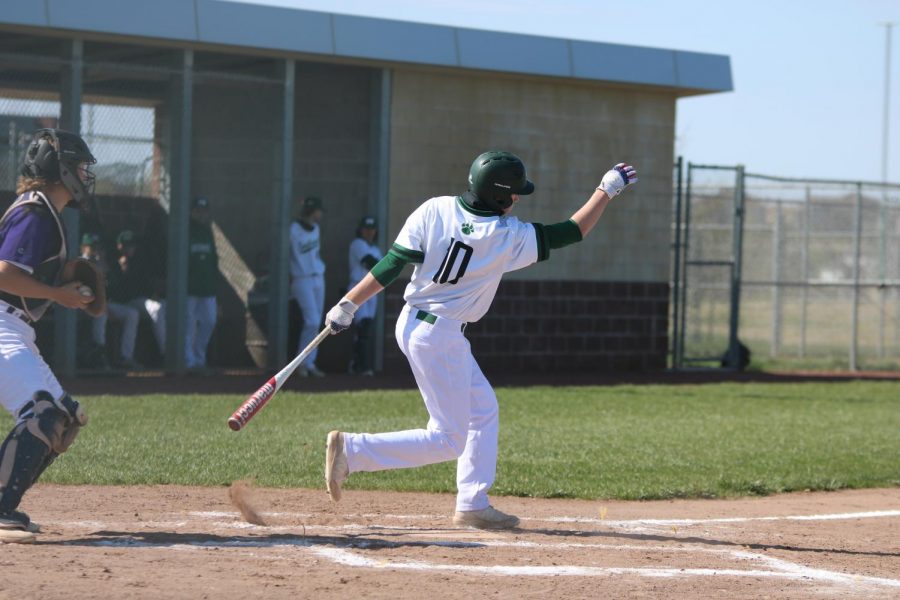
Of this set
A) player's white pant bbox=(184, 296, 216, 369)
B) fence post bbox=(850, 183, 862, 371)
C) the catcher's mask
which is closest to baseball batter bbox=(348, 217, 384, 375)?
player's white pant bbox=(184, 296, 216, 369)

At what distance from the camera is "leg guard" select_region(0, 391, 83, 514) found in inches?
241

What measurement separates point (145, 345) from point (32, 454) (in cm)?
1057

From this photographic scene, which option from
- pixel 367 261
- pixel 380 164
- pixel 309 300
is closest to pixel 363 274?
pixel 367 261

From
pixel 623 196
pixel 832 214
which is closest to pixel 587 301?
pixel 623 196

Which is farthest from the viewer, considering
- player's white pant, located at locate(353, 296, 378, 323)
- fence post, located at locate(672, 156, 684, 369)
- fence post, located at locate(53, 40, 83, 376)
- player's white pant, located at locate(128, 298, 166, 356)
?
fence post, located at locate(672, 156, 684, 369)

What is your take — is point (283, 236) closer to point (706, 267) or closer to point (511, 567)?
point (706, 267)

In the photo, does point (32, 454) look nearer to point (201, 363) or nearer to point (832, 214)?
point (201, 363)

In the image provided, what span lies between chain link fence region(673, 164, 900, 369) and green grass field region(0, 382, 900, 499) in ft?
13.9

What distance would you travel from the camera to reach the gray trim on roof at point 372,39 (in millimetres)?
15288

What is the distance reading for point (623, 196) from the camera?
63.6 ft

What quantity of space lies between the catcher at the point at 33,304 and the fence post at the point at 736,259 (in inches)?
574

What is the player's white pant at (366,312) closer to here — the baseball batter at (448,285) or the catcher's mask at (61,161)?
the baseball batter at (448,285)

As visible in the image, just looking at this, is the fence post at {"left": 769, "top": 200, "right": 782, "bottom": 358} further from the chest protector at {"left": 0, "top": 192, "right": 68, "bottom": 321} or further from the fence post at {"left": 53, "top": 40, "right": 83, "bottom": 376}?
the chest protector at {"left": 0, "top": 192, "right": 68, "bottom": 321}

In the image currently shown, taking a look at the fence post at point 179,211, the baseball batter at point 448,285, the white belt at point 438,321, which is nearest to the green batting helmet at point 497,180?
the baseball batter at point 448,285
